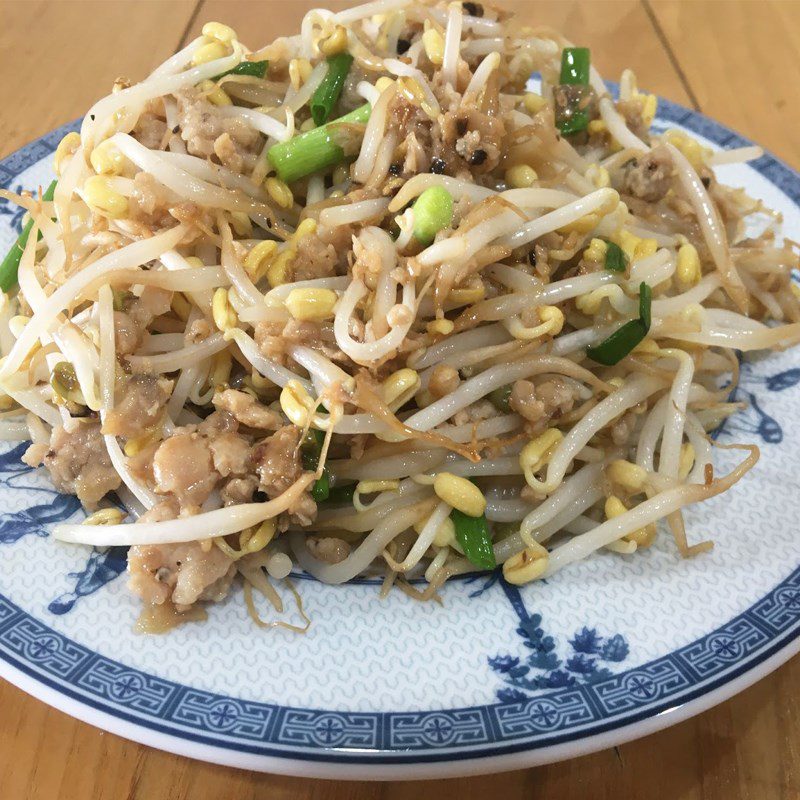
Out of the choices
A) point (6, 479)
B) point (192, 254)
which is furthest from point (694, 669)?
point (6, 479)

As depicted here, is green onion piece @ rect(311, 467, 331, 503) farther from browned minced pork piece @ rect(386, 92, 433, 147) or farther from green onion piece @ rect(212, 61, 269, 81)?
green onion piece @ rect(212, 61, 269, 81)

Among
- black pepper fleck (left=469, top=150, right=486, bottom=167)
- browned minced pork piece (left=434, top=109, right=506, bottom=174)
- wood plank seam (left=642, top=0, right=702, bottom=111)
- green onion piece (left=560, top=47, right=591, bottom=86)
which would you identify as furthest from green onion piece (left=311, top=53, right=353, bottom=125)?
wood plank seam (left=642, top=0, right=702, bottom=111)

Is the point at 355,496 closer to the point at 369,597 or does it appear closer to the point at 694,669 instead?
the point at 369,597

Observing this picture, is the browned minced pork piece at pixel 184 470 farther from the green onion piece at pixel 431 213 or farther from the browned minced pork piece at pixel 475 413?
the green onion piece at pixel 431 213

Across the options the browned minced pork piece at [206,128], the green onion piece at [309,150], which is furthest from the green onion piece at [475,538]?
the browned minced pork piece at [206,128]

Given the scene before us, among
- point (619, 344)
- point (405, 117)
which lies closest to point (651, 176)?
point (619, 344)

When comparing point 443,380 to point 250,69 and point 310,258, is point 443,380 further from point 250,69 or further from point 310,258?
point 250,69
